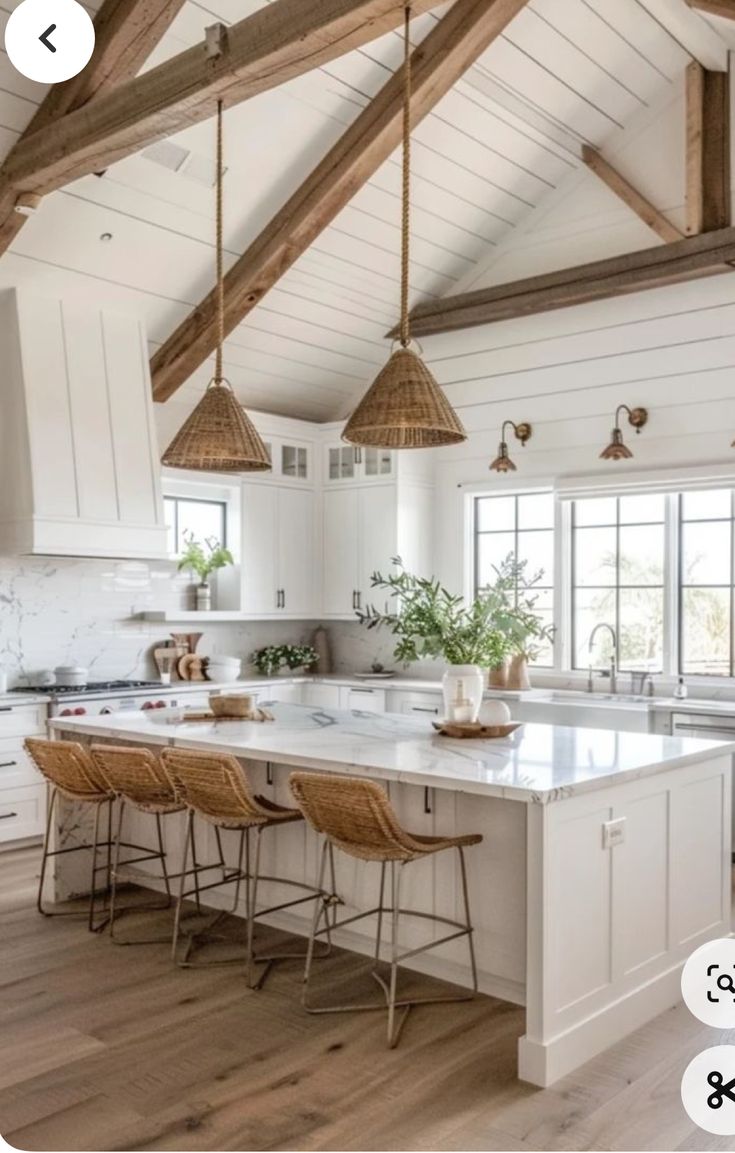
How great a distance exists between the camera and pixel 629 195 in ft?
20.9

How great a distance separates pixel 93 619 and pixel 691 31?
4.95 metres

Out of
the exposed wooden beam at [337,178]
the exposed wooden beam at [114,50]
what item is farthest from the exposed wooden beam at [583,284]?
the exposed wooden beam at [114,50]

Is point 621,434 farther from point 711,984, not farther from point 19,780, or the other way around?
point 19,780

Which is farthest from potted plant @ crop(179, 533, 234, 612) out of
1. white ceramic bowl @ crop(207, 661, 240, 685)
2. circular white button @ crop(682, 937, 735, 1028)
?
circular white button @ crop(682, 937, 735, 1028)

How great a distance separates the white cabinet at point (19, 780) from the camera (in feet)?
18.9

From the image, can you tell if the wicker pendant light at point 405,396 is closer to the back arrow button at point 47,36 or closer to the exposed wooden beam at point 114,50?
the back arrow button at point 47,36

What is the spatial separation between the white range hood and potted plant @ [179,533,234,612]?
2.97ft

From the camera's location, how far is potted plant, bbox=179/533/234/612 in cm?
730

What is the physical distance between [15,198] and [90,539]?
1.90 m

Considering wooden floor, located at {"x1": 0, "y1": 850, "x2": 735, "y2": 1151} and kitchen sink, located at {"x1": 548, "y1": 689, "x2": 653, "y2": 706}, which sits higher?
kitchen sink, located at {"x1": 548, "y1": 689, "x2": 653, "y2": 706}

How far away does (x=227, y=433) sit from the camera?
3.85 m

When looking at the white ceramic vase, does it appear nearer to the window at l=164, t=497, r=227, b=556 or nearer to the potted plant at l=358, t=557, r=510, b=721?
the potted plant at l=358, t=557, r=510, b=721

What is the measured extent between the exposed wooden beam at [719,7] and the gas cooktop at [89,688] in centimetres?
474

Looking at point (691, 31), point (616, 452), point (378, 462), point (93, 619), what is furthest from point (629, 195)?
point (93, 619)
